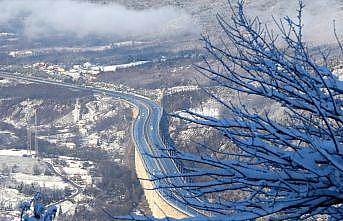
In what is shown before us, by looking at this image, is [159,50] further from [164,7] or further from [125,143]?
[125,143]

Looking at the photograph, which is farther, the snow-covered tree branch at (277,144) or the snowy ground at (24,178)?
the snowy ground at (24,178)

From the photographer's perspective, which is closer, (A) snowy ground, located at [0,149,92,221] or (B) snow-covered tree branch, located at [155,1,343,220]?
(B) snow-covered tree branch, located at [155,1,343,220]

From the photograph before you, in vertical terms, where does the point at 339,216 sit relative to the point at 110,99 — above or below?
below

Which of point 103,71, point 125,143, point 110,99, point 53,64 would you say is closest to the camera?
point 125,143

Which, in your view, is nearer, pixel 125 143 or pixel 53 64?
pixel 125 143

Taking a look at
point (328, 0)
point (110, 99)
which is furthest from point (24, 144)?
point (328, 0)

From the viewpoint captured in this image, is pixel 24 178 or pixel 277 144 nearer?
pixel 277 144

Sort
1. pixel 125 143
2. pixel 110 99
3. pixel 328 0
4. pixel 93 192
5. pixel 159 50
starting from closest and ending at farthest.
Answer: pixel 93 192 → pixel 125 143 → pixel 110 99 → pixel 159 50 → pixel 328 0

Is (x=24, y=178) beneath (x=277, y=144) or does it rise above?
beneath
